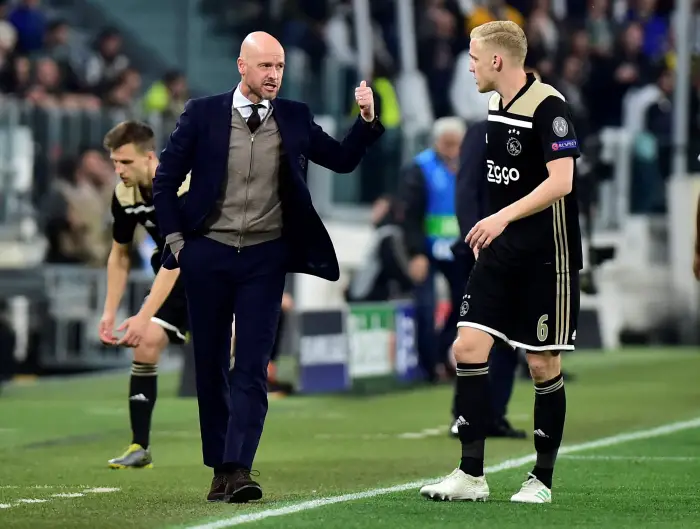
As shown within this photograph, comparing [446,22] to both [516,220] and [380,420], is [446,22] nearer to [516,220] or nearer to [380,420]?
[380,420]

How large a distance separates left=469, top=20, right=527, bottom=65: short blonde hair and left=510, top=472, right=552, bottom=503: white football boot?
6.00ft

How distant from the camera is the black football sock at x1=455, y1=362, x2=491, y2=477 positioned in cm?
831

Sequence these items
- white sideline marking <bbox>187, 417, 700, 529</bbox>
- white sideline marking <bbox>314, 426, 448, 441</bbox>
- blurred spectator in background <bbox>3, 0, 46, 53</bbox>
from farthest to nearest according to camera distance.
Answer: blurred spectator in background <bbox>3, 0, 46, 53</bbox> < white sideline marking <bbox>314, 426, 448, 441</bbox> < white sideline marking <bbox>187, 417, 700, 529</bbox>

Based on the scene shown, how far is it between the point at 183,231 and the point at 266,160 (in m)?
0.48

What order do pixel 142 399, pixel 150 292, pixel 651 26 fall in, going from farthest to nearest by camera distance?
1. pixel 651 26
2. pixel 142 399
3. pixel 150 292

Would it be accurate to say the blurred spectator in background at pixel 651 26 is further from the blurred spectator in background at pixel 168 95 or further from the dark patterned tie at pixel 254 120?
the dark patterned tie at pixel 254 120

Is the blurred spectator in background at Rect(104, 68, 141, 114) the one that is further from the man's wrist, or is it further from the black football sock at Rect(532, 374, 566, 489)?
the man's wrist

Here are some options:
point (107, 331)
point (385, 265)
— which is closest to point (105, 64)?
point (385, 265)

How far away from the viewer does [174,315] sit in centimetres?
1034

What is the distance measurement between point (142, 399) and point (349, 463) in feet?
3.89

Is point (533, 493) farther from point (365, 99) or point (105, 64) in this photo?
point (105, 64)

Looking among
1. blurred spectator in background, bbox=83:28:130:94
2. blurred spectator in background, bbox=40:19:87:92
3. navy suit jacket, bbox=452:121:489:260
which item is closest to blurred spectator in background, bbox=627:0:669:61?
blurred spectator in background, bbox=83:28:130:94

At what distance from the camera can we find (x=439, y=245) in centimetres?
1661

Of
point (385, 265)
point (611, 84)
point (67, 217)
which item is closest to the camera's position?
point (385, 265)
